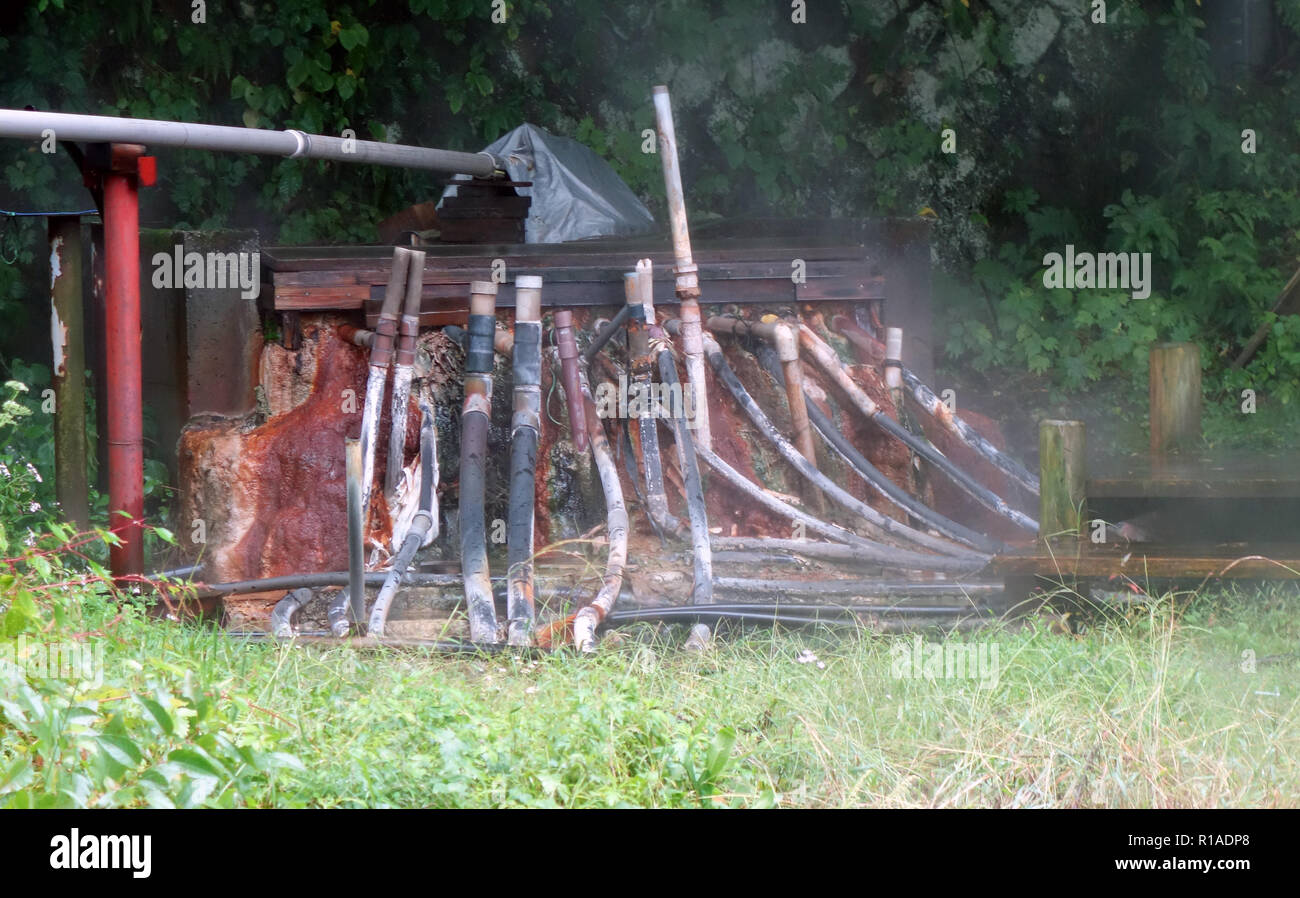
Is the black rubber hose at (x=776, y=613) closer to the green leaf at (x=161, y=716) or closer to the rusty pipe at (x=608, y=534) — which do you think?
the rusty pipe at (x=608, y=534)

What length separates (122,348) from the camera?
16.1 feet

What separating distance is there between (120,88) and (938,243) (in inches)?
207

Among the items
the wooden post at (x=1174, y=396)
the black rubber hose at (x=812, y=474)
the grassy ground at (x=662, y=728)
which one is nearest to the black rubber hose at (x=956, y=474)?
the black rubber hose at (x=812, y=474)

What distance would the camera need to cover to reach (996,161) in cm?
933

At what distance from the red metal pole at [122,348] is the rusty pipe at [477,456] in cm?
116

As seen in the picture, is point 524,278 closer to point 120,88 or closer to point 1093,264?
point 120,88

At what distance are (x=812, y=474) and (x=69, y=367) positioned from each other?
3.08 m

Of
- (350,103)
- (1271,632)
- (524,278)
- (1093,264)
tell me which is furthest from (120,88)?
(1271,632)

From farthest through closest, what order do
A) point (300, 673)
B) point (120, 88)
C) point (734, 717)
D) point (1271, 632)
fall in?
1. point (120, 88)
2. point (1271, 632)
3. point (300, 673)
4. point (734, 717)

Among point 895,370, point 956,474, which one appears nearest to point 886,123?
point 895,370

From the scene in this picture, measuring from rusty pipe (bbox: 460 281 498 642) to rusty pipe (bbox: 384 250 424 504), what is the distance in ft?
0.87

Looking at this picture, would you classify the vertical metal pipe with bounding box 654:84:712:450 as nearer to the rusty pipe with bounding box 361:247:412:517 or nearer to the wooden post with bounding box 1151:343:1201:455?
the rusty pipe with bounding box 361:247:412:517

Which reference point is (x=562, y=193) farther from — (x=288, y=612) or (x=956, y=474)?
(x=288, y=612)

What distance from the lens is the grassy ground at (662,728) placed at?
2.87m
